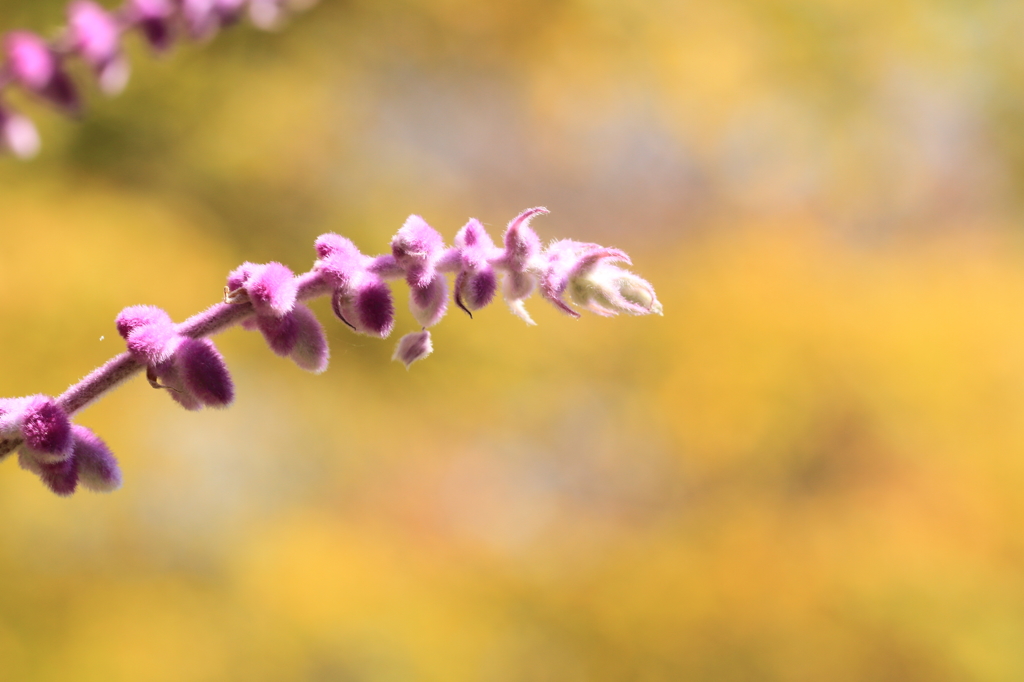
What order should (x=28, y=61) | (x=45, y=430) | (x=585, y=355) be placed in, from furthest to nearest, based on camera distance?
(x=585, y=355), (x=28, y=61), (x=45, y=430)

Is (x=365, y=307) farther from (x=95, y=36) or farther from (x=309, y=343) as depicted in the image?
(x=95, y=36)

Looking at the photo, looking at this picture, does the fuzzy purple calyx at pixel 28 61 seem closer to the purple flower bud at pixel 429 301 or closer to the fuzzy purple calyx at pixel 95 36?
the fuzzy purple calyx at pixel 95 36

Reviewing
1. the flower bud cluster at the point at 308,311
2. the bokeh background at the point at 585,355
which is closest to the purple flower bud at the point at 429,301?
the flower bud cluster at the point at 308,311

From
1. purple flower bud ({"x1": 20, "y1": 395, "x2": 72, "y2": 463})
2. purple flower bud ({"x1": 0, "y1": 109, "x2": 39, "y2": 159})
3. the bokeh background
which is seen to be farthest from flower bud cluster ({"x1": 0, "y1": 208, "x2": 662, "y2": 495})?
the bokeh background

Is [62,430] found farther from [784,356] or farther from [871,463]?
[871,463]

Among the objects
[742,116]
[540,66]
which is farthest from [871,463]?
[540,66]

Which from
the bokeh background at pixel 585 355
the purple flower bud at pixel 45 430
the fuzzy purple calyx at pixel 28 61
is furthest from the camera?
the bokeh background at pixel 585 355

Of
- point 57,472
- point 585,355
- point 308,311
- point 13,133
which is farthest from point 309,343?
point 585,355

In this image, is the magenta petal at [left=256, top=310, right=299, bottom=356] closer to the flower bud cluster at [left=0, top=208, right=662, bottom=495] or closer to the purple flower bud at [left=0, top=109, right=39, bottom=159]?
the flower bud cluster at [left=0, top=208, right=662, bottom=495]
